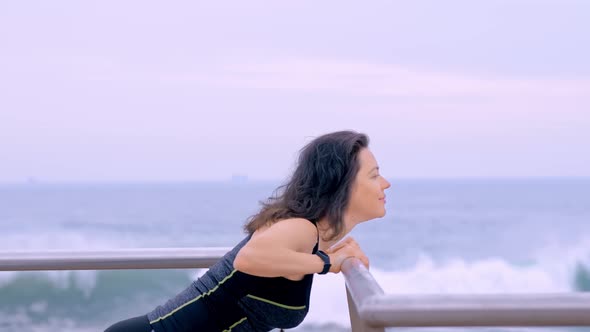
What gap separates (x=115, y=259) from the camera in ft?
5.85

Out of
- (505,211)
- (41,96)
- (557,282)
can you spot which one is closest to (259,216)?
(557,282)

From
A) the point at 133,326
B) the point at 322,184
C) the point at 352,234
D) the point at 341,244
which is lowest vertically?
the point at 352,234

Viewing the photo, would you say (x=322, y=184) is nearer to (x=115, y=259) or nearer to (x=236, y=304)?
(x=236, y=304)

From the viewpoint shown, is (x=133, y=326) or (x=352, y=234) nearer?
(x=133, y=326)

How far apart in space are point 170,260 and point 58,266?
0.24 meters

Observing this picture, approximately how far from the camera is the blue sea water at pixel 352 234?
10.7 m

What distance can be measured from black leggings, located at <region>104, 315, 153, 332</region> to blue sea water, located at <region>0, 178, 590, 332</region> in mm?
6547

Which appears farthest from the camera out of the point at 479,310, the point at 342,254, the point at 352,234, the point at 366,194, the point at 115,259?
the point at 352,234

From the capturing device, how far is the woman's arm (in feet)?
4.91

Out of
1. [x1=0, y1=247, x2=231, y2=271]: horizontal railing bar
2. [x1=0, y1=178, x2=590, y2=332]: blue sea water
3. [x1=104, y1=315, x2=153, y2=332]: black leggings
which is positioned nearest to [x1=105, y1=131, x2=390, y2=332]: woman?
[x1=104, y1=315, x2=153, y2=332]: black leggings

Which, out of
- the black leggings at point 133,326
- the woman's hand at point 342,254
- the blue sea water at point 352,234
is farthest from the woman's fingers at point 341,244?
the blue sea water at point 352,234

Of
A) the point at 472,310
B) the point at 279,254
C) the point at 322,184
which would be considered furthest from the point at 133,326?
the point at 472,310

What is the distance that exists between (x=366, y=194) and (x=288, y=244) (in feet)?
0.70

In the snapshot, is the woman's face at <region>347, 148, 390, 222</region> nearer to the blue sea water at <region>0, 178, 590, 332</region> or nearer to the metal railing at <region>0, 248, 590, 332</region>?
the metal railing at <region>0, 248, 590, 332</region>
